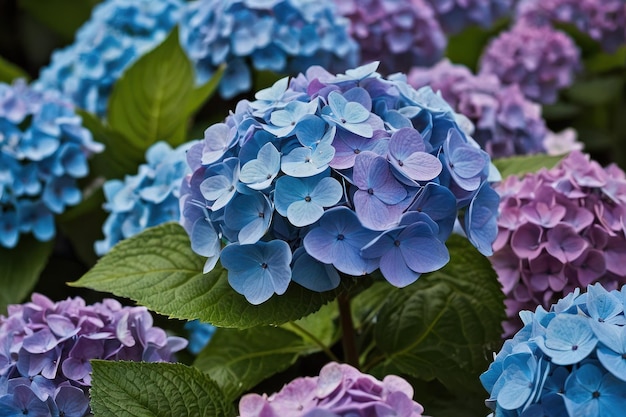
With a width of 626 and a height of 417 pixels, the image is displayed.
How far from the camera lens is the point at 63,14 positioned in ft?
7.23

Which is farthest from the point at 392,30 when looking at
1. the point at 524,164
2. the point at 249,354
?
the point at 249,354

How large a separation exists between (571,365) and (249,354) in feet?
1.71

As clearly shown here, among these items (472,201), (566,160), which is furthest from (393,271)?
(566,160)

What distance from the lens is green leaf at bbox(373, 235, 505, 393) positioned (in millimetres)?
1049

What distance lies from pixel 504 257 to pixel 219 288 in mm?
386

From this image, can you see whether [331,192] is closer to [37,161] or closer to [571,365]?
[571,365]

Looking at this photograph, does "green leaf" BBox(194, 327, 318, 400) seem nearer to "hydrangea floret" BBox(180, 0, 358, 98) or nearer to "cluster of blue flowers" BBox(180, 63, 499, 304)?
"cluster of blue flowers" BBox(180, 63, 499, 304)

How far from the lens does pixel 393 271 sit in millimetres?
844

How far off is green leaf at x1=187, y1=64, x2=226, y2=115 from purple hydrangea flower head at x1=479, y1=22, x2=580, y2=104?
24.3 inches

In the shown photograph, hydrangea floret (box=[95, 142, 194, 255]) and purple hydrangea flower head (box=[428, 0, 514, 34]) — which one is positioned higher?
hydrangea floret (box=[95, 142, 194, 255])

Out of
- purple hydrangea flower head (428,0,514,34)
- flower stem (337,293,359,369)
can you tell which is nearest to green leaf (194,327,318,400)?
flower stem (337,293,359,369)

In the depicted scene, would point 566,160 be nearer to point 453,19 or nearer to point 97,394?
point 97,394

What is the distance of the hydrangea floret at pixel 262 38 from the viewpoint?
4.80 ft

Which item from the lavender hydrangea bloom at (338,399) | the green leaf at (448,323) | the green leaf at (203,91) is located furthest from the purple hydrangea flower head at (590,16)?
the lavender hydrangea bloom at (338,399)
